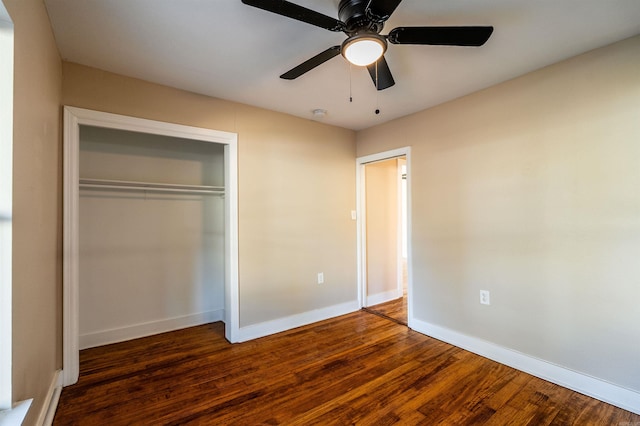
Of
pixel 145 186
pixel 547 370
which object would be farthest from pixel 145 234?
pixel 547 370

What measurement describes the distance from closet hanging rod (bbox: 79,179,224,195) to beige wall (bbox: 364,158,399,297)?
6.67 ft

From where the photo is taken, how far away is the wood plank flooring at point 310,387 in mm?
1768

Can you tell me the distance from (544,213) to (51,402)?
12.0ft

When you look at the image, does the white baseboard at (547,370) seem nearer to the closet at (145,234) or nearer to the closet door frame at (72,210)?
the closet at (145,234)

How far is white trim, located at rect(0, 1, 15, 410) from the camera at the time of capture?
107 centimetres

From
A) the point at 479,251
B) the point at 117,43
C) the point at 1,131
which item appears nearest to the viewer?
the point at 1,131

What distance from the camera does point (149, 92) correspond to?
2.43 m

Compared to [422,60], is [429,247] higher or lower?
lower

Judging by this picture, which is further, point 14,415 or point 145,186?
point 145,186

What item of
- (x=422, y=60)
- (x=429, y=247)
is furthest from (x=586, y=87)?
(x=429, y=247)

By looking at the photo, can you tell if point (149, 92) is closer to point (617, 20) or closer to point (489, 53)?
point (489, 53)

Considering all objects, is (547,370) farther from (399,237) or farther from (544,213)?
Result: (399,237)

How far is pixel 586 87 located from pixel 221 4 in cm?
250

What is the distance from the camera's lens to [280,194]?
10.3 feet
